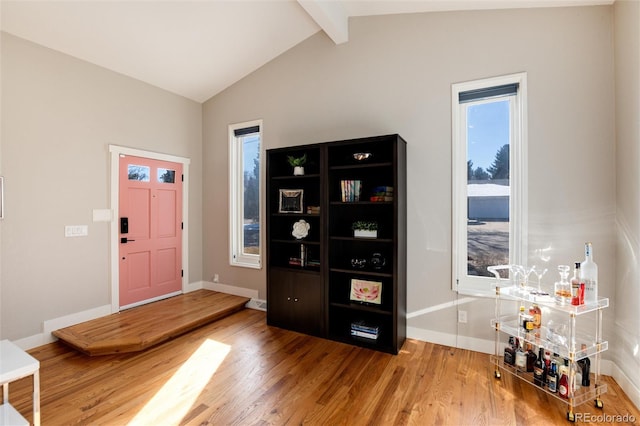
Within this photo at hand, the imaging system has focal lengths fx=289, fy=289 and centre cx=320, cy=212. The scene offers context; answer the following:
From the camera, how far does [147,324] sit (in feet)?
10.6

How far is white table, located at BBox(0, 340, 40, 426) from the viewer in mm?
1451

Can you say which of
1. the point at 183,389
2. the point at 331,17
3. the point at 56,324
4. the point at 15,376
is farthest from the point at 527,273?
the point at 56,324

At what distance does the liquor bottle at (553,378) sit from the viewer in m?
2.07

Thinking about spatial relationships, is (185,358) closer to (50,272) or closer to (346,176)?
(50,272)

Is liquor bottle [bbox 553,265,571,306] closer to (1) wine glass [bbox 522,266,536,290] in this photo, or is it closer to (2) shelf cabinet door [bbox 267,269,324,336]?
(1) wine glass [bbox 522,266,536,290]

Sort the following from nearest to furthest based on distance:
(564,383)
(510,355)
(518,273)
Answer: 1. (564,383)
2. (510,355)
3. (518,273)

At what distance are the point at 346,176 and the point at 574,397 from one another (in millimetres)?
2613

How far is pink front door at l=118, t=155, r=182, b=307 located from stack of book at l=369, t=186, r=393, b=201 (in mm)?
3035

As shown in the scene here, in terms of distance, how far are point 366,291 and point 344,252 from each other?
0.51m

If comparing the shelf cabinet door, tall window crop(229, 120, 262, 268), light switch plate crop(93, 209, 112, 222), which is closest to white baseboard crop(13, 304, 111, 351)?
light switch plate crop(93, 209, 112, 222)

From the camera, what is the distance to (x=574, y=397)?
2.00 metres

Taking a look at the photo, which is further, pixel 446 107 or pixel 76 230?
pixel 76 230

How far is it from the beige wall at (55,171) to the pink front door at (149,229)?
217 mm

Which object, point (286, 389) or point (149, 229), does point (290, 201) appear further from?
point (149, 229)
